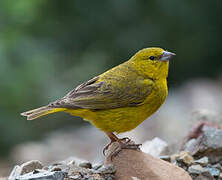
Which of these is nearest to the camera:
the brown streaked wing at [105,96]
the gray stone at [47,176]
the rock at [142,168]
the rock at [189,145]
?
the gray stone at [47,176]

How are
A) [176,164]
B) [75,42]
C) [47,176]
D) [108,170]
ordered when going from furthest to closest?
1. [75,42]
2. [176,164]
3. [108,170]
4. [47,176]

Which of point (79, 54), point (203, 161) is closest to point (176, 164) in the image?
point (203, 161)

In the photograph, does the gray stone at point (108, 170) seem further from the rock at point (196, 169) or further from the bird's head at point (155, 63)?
the bird's head at point (155, 63)

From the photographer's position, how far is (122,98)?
15.9ft

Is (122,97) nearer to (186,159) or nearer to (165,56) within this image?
(165,56)

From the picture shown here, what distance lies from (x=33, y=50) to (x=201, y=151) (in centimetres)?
380

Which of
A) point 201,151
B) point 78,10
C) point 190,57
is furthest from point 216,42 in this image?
point 201,151

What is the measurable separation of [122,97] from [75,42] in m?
4.12

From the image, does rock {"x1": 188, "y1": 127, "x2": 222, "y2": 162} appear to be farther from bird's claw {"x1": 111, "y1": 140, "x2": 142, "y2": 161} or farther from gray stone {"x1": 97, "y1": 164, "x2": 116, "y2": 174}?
gray stone {"x1": 97, "y1": 164, "x2": 116, "y2": 174}

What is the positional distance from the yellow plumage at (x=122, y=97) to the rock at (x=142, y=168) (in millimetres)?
421

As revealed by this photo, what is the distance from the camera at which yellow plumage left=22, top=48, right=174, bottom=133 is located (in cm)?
471

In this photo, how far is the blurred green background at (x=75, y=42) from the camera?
755 cm

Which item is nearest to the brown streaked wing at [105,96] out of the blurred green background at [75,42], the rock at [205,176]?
the rock at [205,176]

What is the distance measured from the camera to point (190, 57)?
10070mm
